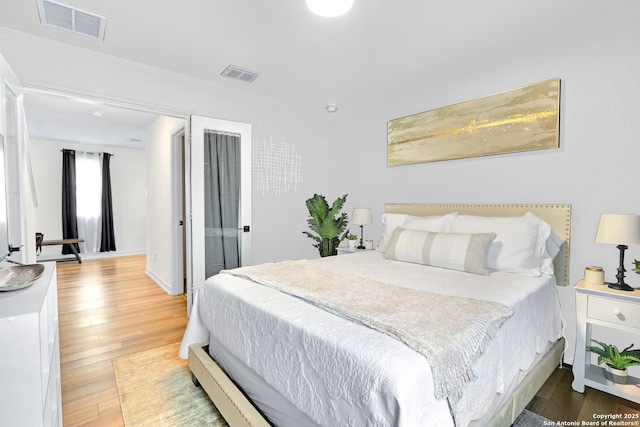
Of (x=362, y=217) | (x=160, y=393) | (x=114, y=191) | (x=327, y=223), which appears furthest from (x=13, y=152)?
(x=114, y=191)

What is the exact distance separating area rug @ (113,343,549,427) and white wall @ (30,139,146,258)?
571 cm

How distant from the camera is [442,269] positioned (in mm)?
2314

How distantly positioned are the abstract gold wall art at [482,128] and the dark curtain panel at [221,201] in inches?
74.3

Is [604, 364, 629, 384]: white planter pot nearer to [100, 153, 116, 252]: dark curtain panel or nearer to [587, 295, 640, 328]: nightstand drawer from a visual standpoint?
[587, 295, 640, 328]: nightstand drawer

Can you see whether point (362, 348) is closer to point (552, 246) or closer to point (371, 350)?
point (371, 350)

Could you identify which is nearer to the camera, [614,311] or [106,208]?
[614,311]

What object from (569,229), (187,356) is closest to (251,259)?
(187,356)

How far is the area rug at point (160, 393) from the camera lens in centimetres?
175

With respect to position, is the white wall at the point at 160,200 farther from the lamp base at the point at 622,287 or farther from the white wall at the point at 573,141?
the lamp base at the point at 622,287

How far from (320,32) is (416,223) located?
1829 mm

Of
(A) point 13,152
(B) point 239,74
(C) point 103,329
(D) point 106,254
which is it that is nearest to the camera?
(A) point 13,152

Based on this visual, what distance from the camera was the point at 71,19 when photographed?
2.20 meters

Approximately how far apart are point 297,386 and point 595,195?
97.7 inches

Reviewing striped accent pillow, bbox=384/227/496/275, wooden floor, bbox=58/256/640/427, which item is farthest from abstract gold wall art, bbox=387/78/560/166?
wooden floor, bbox=58/256/640/427
